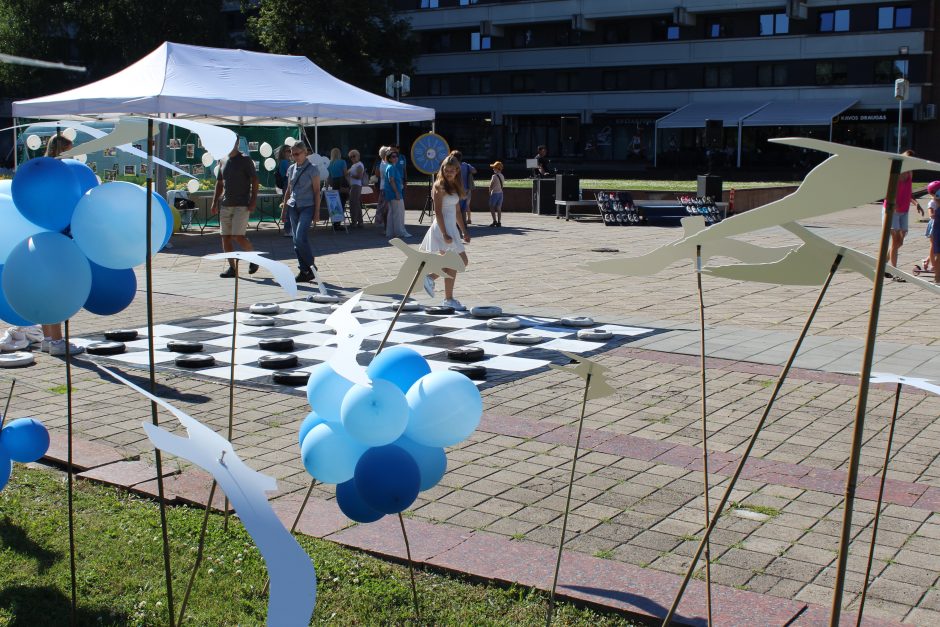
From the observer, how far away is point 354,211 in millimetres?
22578

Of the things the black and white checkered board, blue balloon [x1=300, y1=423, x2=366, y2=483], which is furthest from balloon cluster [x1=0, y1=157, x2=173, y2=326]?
the black and white checkered board

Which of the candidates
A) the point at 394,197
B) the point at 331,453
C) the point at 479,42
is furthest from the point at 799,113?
the point at 331,453

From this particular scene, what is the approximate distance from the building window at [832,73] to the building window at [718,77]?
4481 mm

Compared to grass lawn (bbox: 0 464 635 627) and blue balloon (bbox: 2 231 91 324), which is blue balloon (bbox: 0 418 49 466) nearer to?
Result: grass lawn (bbox: 0 464 635 627)

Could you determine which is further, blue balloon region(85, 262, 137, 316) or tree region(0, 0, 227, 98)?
tree region(0, 0, 227, 98)

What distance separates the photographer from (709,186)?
2512cm

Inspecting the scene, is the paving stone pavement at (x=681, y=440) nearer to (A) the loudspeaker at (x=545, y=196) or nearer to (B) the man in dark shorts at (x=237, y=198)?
(B) the man in dark shorts at (x=237, y=198)

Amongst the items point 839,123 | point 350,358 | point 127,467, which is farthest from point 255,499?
point 839,123

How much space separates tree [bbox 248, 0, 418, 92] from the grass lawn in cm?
4305

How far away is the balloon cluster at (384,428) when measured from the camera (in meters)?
2.91

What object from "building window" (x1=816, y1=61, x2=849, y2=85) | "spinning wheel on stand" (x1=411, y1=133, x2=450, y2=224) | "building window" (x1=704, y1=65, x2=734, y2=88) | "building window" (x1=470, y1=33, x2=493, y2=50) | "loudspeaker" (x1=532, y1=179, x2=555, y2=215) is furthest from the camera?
"building window" (x1=470, y1=33, x2=493, y2=50)

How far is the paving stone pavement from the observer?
4.53 meters

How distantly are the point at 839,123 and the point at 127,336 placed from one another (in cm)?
4740

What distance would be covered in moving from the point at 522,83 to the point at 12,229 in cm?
5793
